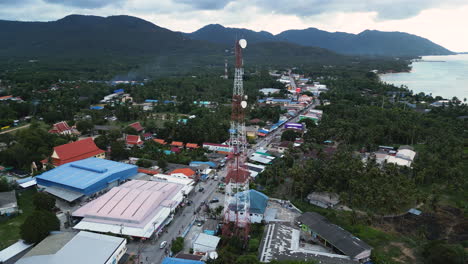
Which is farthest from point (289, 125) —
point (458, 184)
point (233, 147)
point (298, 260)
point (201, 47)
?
point (201, 47)

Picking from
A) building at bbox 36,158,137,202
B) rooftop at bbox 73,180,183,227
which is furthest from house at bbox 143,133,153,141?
rooftop at bbox 73,180,183,227

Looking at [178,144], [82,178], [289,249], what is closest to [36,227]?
[82,178]

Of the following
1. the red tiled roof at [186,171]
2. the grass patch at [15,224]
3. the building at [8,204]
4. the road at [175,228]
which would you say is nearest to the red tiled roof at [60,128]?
the grass patch at [15,224]

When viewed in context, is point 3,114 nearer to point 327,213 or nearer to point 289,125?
point 289,125

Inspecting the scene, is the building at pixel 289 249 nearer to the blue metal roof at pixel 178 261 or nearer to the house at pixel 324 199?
the blue metal roof at pixel 178 261

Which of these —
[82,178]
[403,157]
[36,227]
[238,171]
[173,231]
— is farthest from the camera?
[403,157]

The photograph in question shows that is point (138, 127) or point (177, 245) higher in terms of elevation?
point (138, 127)

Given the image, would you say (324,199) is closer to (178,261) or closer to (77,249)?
(178,261)
